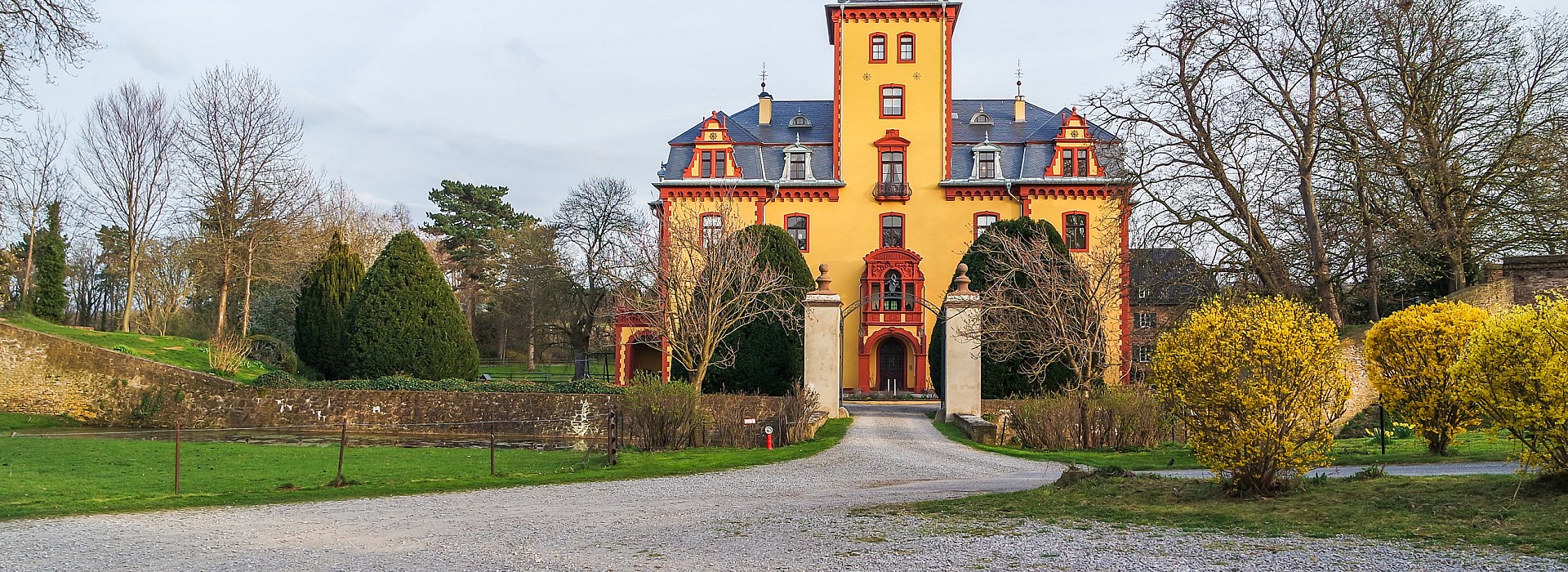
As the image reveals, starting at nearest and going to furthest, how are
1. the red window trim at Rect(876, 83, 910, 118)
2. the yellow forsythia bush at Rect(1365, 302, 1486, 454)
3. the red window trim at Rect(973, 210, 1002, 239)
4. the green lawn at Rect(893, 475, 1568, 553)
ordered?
the green lawn at Rect(893, 475, 1568, 553)
the yellow forsythia bush at Rect(1365, 302, 1486, 454)
the red window trim at Rect(973, 210, 1002, 239)
the red window trim at Rect(876, 83, 910, 118)

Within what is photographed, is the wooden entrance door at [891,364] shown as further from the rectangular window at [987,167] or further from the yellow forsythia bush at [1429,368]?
the yellow forsythia bush at [1429,368]

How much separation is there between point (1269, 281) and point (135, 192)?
35.2m

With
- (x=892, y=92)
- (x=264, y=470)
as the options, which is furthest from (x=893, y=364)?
(x=264, y=470)

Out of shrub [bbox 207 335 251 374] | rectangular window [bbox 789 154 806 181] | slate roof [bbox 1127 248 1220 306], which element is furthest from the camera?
rectangular window [bbox 789 154 806 181]

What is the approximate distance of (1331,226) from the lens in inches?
937

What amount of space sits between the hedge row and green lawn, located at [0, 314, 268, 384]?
1.57 m

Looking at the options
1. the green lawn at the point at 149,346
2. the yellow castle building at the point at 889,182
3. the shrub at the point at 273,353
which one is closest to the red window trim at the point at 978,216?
the yellow castle building at the point at 889,182

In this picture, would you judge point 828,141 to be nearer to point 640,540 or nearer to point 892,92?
point 892,92

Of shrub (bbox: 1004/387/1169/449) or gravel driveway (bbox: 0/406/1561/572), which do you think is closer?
gravel driveway (bbox: 0/406/1561/572)

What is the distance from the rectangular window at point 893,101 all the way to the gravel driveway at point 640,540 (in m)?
29.2

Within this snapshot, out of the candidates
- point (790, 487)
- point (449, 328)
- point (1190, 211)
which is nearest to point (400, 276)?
point (449, 328)

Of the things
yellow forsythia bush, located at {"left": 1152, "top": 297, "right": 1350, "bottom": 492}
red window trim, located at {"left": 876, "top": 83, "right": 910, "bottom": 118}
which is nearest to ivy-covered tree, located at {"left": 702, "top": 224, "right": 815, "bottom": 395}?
red window trim, located at {"left": 876, "top": 83, "right": 910, "bottom": 118}

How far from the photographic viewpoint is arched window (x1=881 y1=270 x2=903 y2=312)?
37969mm

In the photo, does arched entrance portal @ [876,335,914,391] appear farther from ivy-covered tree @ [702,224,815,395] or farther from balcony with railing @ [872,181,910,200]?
ivy-covered tree @ [702,224,815,395]
